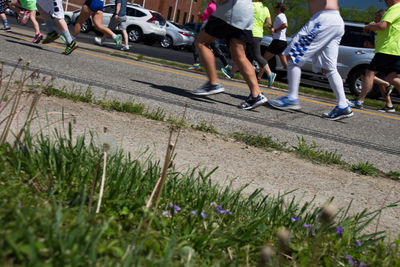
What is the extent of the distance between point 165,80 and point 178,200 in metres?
5.50

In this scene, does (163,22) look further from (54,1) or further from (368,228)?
(368,228)

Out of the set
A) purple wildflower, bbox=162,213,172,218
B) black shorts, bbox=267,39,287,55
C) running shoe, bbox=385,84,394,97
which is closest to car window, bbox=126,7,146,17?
black shorts, bbox=267,39,287,55

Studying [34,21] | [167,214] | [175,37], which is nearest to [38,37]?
[34,21]

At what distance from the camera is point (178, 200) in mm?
2152

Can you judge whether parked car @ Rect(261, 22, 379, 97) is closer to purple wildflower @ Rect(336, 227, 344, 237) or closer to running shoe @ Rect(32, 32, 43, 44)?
running shoe @ Rect(32, 32, 43, 44)

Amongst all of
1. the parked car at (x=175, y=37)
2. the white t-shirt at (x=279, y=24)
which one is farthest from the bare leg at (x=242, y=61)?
the parked car at (x=175, y=37)

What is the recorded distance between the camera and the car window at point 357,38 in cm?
1252

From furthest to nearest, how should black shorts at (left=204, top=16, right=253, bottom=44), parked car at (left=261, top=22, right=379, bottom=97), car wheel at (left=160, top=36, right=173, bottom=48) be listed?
→ car wheel at (left=160, top=36, right=173, bottom=48) < parked car at (left=261, top=22, right=379, bottom=97) < black shorts at (left=204, top=16, right=253, bottom=44)

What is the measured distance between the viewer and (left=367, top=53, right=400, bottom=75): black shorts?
7516 mm

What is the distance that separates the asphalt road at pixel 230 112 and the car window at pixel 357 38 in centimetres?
498

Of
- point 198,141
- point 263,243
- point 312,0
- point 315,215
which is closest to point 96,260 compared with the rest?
point 263,243

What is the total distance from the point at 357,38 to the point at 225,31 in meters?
8.12

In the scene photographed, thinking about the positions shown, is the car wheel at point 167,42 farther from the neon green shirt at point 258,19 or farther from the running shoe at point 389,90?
the running shoe at point 389,90

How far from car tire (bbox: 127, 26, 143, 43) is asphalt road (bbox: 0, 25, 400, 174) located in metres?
17.2
